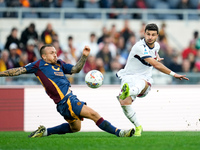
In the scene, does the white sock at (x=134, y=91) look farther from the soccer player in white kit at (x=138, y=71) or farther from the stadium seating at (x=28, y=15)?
the stadium seating at (x=28, y=15)

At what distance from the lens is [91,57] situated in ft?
54.2

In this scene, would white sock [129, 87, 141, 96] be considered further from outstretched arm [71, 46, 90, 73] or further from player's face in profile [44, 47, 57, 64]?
player's face in profile [44, 47, 57, 64]

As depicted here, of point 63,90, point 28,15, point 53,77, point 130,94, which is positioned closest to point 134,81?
point 130,94

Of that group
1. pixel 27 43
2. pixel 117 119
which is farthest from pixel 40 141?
pixel 27 43

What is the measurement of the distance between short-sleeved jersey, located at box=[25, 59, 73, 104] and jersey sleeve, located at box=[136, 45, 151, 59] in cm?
145

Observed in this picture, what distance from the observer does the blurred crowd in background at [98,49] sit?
54.6ft

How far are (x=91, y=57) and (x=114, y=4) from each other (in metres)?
4.98

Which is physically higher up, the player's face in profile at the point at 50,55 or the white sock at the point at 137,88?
the player's face in profile at the point at 50,55

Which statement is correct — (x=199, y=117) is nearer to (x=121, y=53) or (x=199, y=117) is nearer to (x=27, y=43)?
(x=121, y=53)

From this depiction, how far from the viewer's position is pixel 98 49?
1817 centimetres

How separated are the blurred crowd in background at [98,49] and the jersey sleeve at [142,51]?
610cm

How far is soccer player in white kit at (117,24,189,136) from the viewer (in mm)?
10273

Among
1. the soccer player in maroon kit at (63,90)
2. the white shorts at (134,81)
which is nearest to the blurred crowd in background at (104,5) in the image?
the white shorts at (134,81)

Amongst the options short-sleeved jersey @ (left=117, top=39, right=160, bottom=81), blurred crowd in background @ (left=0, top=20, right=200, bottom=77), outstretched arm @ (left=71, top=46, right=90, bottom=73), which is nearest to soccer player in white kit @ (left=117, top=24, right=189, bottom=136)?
short-sleeved jersey @ (left=117, top=39, right=160, bottom=81)
